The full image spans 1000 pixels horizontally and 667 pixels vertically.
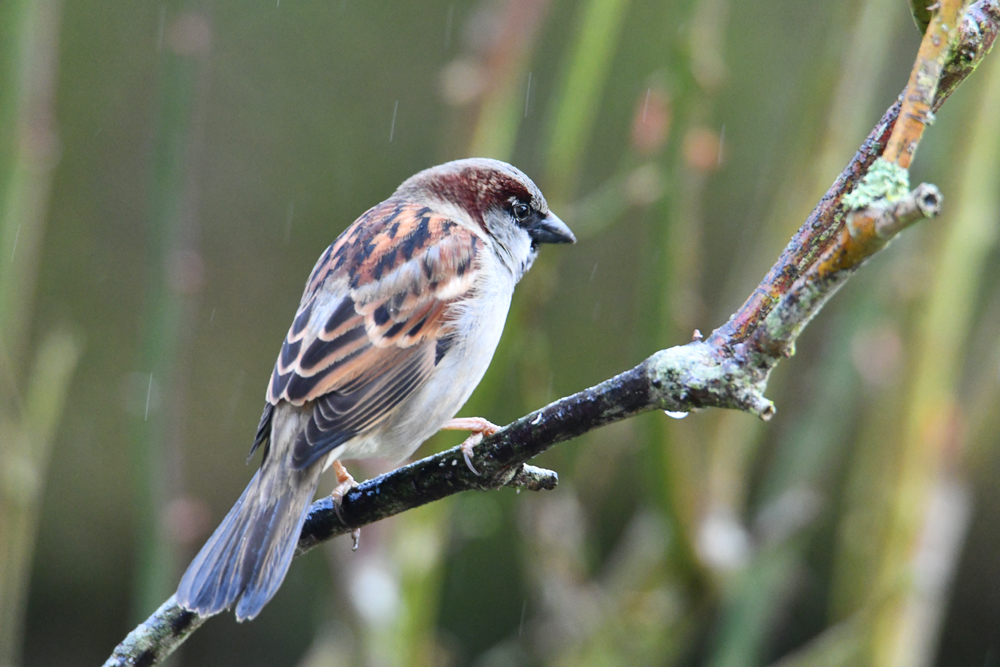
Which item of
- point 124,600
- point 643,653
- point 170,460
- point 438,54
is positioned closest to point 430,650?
point 643,653

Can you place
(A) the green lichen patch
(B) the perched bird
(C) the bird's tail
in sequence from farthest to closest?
(B) the perched bird → (C) the bird's tail → (A) the green lichen patch

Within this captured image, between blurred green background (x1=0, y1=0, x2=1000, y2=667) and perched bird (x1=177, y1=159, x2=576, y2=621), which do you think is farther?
blurred green background (x1=0, y1=0, x2=1000, y2=667)

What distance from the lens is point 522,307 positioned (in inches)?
112

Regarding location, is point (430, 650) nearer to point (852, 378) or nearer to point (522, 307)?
point (522, 307)

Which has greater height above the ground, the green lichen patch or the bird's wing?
the bird's wing

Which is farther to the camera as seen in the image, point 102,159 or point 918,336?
point 102,159

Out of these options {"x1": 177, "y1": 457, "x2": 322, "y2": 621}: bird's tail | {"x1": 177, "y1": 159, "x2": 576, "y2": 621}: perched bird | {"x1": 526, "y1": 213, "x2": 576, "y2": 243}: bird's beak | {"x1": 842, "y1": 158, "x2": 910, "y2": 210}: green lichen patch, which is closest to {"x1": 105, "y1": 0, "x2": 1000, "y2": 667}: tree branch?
{"x1": 842, "y1": 158, "x2": 910, "y2": 210}: green lichen patch

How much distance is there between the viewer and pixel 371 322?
223 cm

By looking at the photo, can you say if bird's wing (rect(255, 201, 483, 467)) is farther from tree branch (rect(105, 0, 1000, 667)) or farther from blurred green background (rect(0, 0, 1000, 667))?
tree branch (rect(105, 0, 1000, 667))

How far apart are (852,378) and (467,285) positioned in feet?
4.45

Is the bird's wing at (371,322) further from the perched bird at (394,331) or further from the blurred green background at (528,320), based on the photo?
the blurred green background at (528,320)

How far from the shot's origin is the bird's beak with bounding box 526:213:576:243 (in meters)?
2.51

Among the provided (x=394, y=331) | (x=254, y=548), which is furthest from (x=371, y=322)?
(x=254, y=548)

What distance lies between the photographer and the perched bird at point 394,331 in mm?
1996
